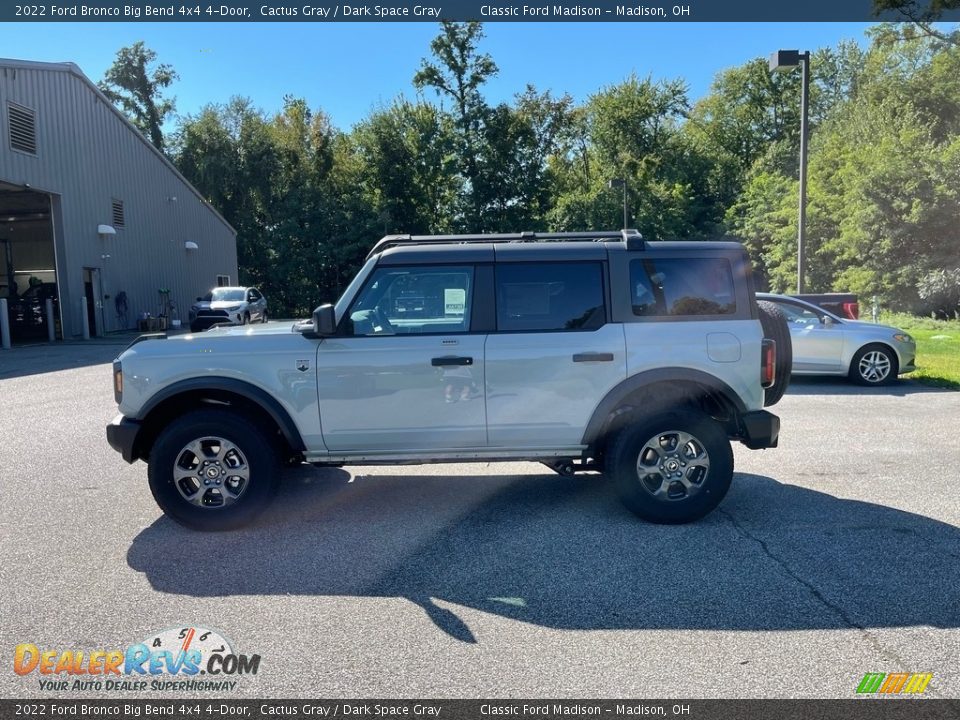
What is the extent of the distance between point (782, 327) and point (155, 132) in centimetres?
5827

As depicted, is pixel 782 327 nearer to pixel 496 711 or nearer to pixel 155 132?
pixel 496 711

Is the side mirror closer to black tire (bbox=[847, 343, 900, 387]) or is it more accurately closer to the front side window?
the front side window

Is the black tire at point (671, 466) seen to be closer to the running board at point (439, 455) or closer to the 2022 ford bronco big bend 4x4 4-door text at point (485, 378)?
the 2022 ford bronco big bend 4x4 4-door text at point (485, 378)

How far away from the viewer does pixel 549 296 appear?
5.20m

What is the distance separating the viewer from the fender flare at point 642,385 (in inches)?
199

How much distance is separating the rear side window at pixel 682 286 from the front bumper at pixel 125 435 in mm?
3617

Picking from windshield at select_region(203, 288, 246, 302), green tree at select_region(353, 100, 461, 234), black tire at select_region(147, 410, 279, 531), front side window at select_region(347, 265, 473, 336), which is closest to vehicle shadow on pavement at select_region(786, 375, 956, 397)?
front side window at select_region(347, 265, 473, 336)

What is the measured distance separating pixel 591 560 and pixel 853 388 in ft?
29.0

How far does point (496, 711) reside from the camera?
2953 mm

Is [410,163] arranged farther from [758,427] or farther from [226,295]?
[758,427]

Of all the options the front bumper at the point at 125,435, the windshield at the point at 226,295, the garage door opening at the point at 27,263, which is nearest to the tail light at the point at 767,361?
the front bumper at the point at 125,435

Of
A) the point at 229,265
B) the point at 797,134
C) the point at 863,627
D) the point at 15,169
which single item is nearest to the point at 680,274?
the point at 863,627

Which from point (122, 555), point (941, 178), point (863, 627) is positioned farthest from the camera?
point (941, 178)

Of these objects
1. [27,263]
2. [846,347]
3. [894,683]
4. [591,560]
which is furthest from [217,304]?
[894,683]
